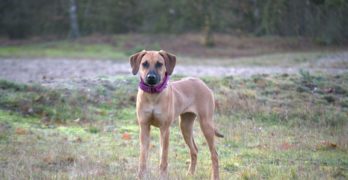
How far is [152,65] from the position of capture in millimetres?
7836

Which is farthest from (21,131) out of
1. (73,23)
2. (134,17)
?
(134,17)

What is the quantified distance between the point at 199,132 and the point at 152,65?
4.00 m

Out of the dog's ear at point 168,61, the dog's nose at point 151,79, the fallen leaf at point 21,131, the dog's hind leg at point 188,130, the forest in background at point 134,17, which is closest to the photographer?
the dog's nose at point 151,79

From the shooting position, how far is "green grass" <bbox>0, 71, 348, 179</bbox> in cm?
819

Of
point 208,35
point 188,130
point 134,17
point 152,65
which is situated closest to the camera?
point 152,65

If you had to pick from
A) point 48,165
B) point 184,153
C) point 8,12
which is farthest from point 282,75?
point 8,12

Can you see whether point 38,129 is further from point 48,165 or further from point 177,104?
point 177,104

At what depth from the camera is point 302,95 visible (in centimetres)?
1405

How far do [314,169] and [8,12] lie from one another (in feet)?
125

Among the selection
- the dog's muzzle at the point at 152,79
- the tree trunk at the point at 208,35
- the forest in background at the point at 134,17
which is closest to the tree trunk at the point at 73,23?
the forest in background at the point at 134,17

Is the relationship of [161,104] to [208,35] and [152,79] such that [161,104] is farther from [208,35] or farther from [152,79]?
[208,35]

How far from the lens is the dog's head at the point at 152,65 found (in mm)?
7637

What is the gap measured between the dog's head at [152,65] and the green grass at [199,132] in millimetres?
1378

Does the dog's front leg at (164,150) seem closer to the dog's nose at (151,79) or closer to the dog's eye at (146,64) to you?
the dog's nose at (151,79)
